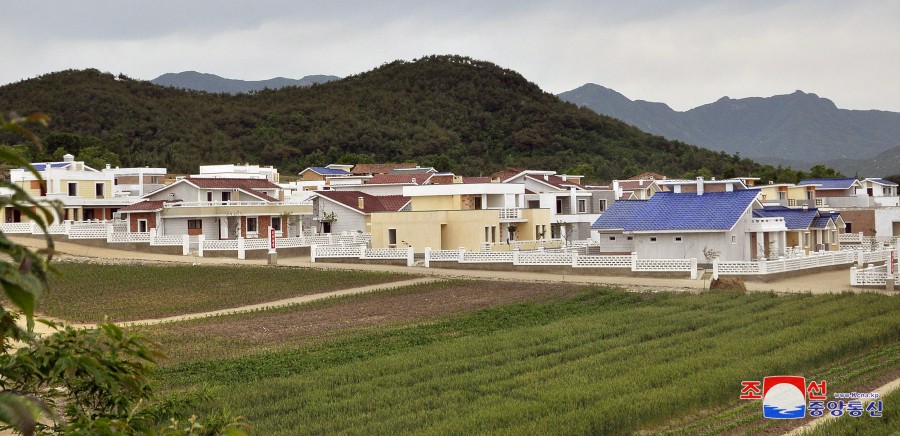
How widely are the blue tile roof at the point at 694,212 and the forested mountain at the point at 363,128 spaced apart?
2152 inches

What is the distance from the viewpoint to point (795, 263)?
46531 millimetres

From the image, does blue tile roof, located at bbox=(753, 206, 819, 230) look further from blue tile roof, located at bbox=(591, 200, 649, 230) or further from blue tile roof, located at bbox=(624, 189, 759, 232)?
blue tile roof, located at bbox=(591, 200, 649, 230)

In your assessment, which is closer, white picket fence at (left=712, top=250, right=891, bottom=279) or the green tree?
the green tree

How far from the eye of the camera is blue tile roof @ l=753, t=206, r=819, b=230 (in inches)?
2169

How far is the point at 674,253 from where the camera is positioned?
49812 mm

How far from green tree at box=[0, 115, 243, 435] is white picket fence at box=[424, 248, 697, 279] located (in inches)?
1543

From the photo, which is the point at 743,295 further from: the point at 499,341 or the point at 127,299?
the point at 127,299

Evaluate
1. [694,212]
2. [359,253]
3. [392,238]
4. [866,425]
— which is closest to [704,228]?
[694,212]

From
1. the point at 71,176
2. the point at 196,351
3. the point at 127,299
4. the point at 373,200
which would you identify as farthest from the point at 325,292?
the point at 71,176

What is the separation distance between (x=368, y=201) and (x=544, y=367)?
152 feet

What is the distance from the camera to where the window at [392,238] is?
5769cm

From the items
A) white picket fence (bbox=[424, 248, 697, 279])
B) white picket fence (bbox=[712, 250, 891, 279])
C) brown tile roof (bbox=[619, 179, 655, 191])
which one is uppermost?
brown tile roof (bbox=[619, 179, 655, 191])

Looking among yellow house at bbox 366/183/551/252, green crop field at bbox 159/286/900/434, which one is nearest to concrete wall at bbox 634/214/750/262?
yellow house at bbox 366/183/551/252

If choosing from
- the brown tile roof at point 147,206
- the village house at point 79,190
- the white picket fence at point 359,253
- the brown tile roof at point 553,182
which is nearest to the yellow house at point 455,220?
the white picket fence at point 359,253
